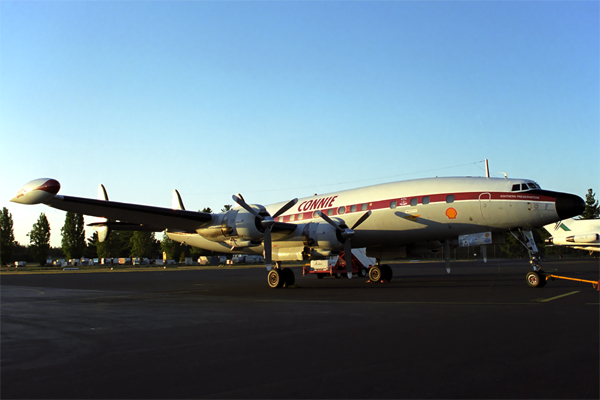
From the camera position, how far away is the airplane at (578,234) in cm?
4806

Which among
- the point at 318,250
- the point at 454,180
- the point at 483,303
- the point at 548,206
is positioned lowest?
the point at 483,303

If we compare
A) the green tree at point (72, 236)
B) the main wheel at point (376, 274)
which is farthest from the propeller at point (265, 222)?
the green tree at point (72, 236)

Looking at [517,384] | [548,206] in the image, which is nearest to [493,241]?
[548,206]

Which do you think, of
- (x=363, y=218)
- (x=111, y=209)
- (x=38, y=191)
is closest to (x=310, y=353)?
(x=38, y=191)

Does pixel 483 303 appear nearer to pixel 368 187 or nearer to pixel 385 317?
pixel 385 317

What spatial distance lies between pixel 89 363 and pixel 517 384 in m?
5.32

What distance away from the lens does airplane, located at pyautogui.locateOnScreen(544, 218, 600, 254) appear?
48.1 m

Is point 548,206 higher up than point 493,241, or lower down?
higher up

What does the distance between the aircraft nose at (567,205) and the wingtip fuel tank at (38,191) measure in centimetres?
1749

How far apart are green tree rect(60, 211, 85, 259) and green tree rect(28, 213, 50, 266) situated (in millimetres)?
3044

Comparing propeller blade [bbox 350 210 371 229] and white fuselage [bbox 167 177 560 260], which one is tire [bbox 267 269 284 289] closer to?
white fuselage [bbox 167 177 560 260]

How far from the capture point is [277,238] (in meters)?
20.4

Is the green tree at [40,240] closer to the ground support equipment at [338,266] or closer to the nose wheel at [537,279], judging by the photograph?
the ground support equipment at [338,266]

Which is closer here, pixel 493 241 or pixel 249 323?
pixel 249 323
